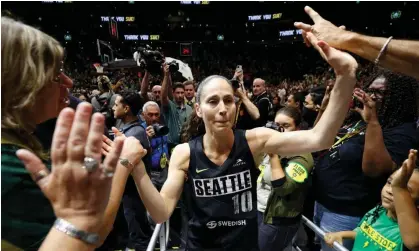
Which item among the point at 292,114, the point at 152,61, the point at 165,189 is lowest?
the point at 165,189

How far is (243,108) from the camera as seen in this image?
16.0 ft

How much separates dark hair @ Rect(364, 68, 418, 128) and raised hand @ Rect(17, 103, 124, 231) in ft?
8.07

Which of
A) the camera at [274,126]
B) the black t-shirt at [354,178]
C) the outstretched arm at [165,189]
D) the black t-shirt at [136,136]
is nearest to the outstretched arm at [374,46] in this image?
the black t-shirt at [354,178]

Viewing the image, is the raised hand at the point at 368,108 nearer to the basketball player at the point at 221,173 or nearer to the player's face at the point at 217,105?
the basketball player at the point at 221,173

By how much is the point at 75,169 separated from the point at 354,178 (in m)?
2.44

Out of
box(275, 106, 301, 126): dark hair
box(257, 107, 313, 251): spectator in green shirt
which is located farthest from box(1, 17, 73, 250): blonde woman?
box(275, 106, 301, 126): dark hair

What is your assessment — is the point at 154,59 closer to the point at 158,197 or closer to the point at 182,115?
the point at 182,115

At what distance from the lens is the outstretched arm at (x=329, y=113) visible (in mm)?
1880

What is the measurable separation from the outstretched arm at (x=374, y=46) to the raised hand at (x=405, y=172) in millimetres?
431

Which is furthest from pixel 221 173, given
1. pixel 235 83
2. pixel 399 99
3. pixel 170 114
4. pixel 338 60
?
pixel 170 114

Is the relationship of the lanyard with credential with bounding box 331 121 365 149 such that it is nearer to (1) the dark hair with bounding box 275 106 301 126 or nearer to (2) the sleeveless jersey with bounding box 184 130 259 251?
(1) the dark hair with bounding box 275 106 301 126

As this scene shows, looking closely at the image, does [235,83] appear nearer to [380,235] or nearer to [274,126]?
[274,126]

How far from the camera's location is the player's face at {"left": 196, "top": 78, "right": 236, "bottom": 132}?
2.30m

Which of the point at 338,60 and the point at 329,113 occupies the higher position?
the point at 338,60
